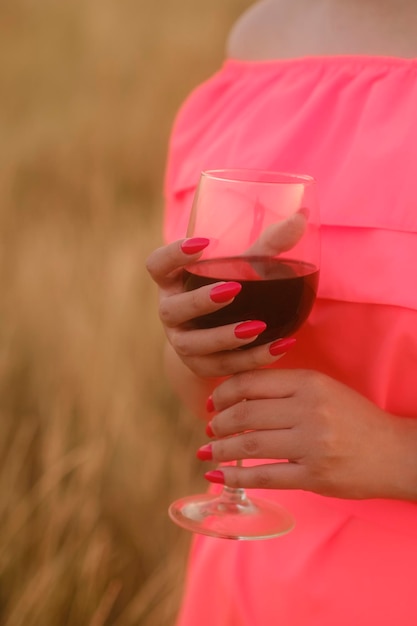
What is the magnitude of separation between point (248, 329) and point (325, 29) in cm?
49

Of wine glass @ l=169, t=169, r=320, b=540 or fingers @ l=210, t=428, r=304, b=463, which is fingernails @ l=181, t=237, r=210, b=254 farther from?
fingers @ l=210, t=428, r=304, b=463

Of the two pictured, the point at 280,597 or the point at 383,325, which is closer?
the point at 383,325

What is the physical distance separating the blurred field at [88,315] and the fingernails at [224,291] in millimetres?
1244

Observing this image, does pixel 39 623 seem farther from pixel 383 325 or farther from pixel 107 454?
pixel 383 325

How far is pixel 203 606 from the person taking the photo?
4.02ft

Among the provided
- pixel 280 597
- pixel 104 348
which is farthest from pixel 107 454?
pixel 280 597

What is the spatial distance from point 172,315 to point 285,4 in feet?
1.89

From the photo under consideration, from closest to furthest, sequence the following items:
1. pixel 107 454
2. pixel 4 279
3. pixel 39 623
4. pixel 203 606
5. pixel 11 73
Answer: pixel 203 606
pixel 39 623
pixel 107 454
pixel 4 279
pixel 11 73

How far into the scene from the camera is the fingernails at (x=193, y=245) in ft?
3.04

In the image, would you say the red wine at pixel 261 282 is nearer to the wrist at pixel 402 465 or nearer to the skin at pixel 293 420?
the skin at pixel 293 420

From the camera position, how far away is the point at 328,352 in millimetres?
1069

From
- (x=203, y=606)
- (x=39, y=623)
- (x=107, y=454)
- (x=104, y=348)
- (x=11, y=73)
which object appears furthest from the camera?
(x=11, y=73)

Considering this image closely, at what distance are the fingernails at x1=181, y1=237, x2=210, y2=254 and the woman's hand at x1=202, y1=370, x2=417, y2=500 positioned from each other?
0.15m

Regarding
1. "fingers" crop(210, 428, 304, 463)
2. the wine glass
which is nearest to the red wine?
the wine glass
